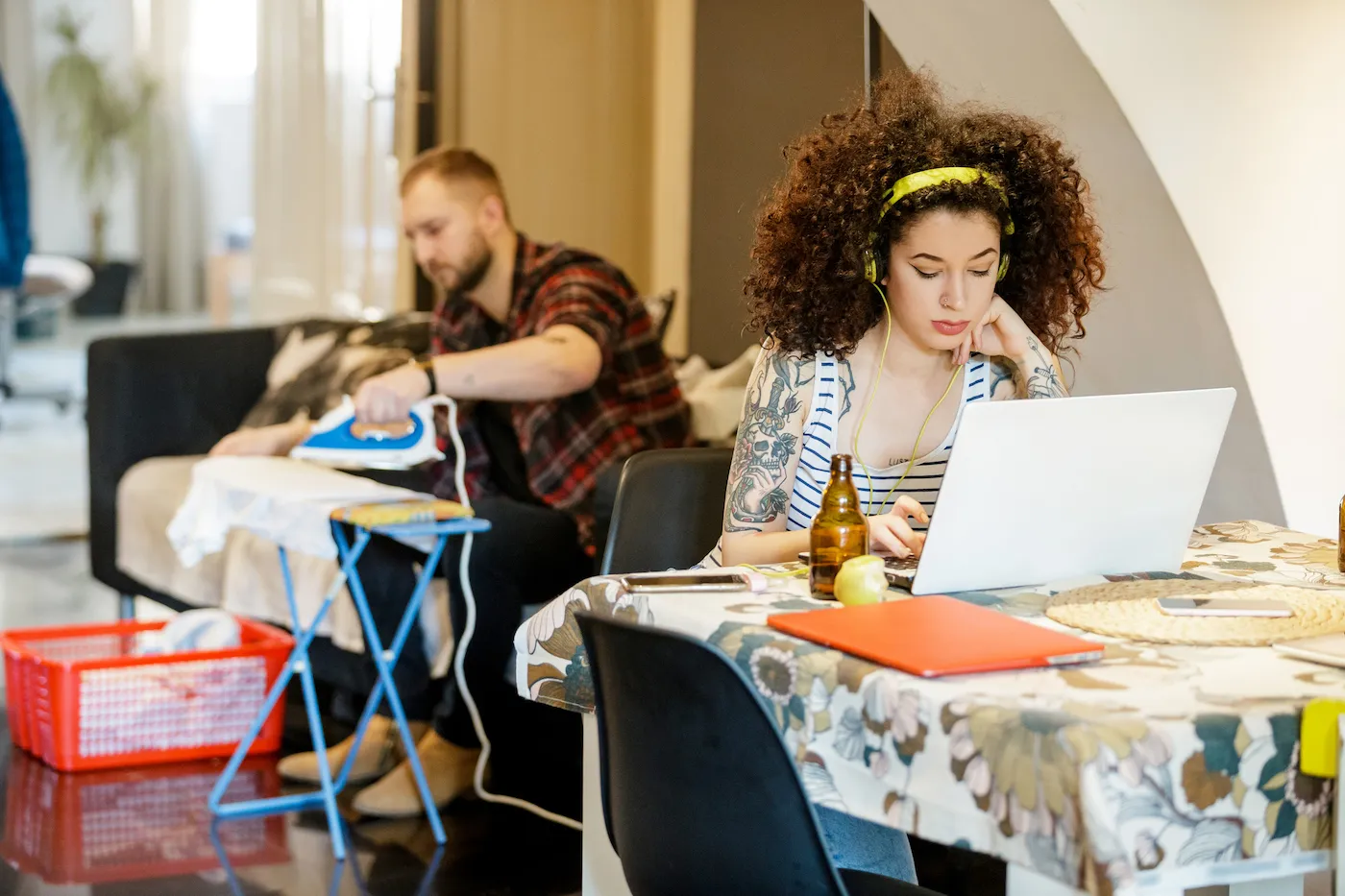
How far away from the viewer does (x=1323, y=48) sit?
8.00ft

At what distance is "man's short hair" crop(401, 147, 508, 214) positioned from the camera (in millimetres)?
3336

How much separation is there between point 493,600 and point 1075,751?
2027mm

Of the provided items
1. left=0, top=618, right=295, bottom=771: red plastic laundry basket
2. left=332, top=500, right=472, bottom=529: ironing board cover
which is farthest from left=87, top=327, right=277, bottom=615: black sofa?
left=332, top=500, right=472, bottom=529: ironing board cover

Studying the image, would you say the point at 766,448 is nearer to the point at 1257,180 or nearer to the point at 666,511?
the point at 666,511

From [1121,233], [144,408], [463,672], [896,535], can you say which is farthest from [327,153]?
[896,535]

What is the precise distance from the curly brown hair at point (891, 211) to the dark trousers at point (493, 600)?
1.04 meters

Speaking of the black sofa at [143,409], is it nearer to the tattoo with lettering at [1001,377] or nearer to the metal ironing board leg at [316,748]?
the metal ironing board leg at [316,748]

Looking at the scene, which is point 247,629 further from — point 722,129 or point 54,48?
point 54,48

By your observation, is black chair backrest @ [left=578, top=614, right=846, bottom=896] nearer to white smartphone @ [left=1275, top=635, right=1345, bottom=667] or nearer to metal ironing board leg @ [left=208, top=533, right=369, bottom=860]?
white smartphone @ [left=1275, top=635, right=1345, bottom=667]

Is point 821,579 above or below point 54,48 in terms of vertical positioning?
below

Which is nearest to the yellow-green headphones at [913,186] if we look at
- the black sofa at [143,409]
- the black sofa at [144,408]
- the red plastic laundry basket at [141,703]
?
the red plastic laundry basket at [141,703]

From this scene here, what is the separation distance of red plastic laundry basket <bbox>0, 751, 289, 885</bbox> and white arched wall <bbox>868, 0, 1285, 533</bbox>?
1.67 m

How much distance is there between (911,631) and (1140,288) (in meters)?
1.51

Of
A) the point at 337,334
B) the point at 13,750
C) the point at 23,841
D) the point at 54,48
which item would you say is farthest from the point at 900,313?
the point at 54,48
